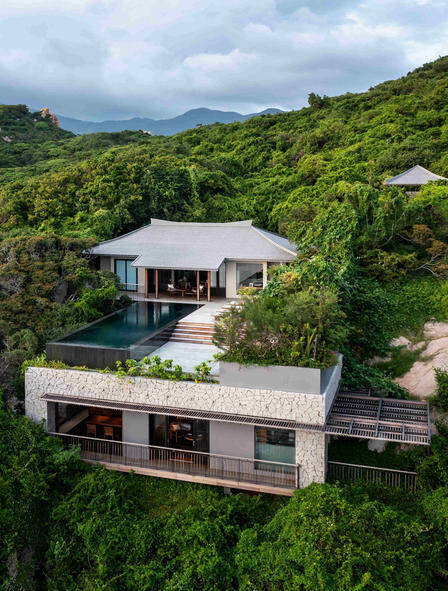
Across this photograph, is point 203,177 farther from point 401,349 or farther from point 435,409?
point 435,409

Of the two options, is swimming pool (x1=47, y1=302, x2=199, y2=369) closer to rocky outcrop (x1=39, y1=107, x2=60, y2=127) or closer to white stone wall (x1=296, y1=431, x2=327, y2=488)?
white stone wall (x1=296, y1=431, x2=327, y2=488)

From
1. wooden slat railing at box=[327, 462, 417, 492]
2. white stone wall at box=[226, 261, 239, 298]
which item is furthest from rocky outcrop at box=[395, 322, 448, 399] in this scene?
white stone wall at box=[226, 261, 239, 298]

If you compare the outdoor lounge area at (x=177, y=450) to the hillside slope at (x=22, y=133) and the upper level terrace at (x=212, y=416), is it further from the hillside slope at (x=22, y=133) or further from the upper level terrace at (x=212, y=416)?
the hillside slope at (x=22, y=133)

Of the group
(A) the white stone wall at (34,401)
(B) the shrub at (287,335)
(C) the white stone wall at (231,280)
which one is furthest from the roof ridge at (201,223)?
(A) the white stone wall at (34,401)

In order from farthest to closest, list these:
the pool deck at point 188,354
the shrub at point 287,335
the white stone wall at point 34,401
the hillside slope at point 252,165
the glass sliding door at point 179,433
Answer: the hillside slope at point 252,165 → the pool deck at point 188,354 → the white stone wall at point 34,401 → the glass sliding door at point 179,433 → the shrub at point 287,335

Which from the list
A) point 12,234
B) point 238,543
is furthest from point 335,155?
point 238,543

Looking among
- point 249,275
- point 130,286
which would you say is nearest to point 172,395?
point 249,275
